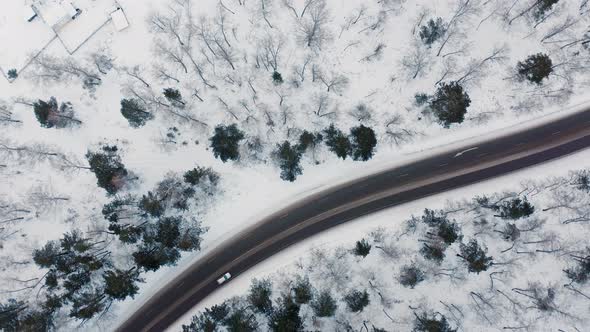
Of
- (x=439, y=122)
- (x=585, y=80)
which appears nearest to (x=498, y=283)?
(x=439, y=122)

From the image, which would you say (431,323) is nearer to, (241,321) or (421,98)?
(241,321)

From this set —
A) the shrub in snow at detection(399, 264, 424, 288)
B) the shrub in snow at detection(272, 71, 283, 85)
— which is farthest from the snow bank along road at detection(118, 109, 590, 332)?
the shrub in snow at detection(272, 71, 283, 85)

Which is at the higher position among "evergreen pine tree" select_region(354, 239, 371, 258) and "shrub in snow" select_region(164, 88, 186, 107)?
"shrub in snow" select_region(164, 88, 186, 107)

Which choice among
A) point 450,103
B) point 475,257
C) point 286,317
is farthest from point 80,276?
point 450,103

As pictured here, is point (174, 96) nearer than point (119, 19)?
Yes

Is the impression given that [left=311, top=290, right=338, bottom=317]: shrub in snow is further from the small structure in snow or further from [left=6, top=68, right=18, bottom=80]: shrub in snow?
the small structure in snow

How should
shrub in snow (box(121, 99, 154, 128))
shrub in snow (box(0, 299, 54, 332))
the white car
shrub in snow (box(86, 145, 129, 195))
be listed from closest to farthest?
shrub in snow (box(86, 145, 129, 195))
shrub in snow (box(121, 99, 154, 128))
shrub in snow (box(0, 299, 54, 332))
the white car
